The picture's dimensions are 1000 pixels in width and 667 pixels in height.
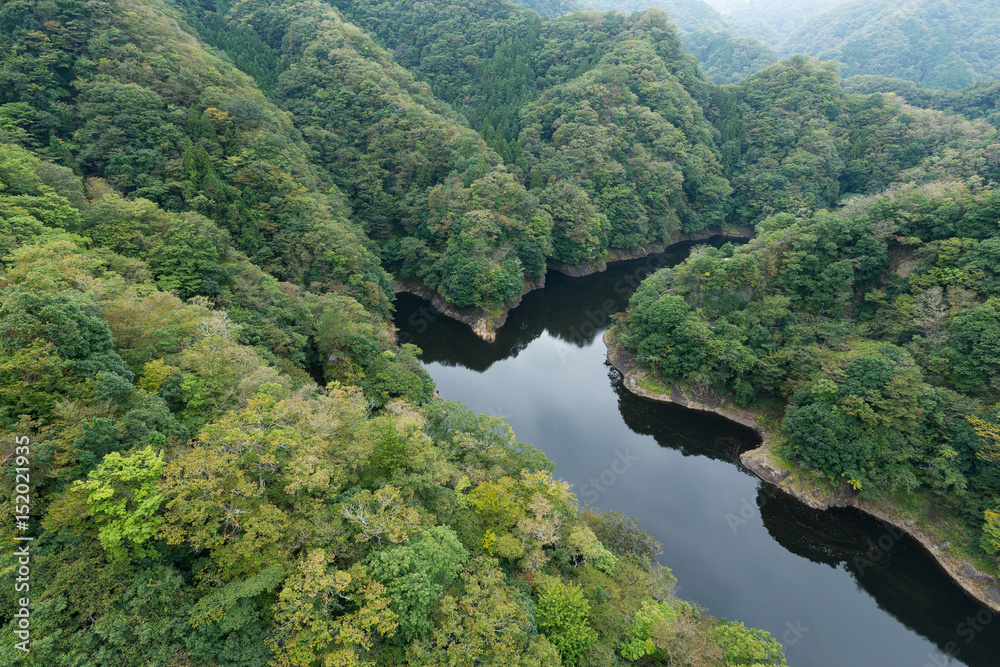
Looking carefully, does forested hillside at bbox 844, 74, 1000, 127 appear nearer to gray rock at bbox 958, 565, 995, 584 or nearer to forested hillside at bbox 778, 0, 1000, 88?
forested hillside at bbox 778, 0, 1000, 88

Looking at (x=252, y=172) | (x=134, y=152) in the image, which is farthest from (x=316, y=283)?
(x=134, y=152)

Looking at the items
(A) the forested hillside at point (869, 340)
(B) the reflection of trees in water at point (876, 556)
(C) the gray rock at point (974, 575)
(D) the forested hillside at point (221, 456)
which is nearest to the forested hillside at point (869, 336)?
(A) the forested hillside at point (869, 340)

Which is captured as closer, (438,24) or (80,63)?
(80,63)

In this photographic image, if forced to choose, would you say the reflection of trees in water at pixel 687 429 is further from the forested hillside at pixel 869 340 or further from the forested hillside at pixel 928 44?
the forested hillside at pixel 928 44

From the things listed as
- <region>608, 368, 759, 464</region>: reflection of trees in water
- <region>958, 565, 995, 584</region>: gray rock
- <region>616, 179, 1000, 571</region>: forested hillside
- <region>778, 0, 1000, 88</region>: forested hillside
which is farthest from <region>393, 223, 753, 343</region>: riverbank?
<region>778, 0, 1000, 88</region>: forested hillside

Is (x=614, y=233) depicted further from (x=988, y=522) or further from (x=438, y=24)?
(x=438, y=24)

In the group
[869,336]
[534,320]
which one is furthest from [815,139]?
[534,320]

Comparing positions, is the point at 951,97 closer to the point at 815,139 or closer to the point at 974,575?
the point at 815,139

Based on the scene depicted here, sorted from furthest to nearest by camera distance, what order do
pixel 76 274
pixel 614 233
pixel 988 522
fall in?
pixel 614 233, pixel 988 522, pixel 76 274
